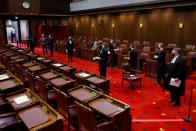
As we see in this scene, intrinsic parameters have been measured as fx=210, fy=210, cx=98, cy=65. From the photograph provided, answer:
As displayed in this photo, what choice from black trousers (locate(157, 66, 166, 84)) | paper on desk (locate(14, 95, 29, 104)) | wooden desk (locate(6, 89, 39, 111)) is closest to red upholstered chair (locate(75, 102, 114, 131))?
wooden desk (locate(6, 89, 39, 111))

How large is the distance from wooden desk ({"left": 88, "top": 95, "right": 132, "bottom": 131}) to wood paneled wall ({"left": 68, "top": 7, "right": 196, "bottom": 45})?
11.1 metres

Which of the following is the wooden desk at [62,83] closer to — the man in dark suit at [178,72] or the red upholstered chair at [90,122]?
the red upholstered chair at [90,122]

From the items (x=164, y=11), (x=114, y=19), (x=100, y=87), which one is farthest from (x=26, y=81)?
(x=114, y=19)

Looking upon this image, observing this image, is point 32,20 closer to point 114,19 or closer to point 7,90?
point 114,19

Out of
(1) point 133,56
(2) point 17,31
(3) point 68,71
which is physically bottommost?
(3) point 68,71

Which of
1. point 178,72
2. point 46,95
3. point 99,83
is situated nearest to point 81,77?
point 99,83

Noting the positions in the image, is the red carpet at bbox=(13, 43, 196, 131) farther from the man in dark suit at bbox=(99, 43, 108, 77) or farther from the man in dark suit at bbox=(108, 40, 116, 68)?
the man in dark suit at bbox=(108, 40, 116, 68)

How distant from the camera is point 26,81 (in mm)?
7223

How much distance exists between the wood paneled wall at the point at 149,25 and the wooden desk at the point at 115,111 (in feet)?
36.3

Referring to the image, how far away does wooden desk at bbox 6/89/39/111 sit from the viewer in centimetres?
393

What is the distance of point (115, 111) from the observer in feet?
12.4

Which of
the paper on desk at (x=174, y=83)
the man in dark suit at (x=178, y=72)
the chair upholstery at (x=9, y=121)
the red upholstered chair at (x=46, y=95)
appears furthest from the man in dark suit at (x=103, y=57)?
the chair upholstery at (x=9, y=121)

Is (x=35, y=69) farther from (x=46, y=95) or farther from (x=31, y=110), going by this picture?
(x=31, y=110)

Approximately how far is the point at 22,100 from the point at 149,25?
13.3 m
